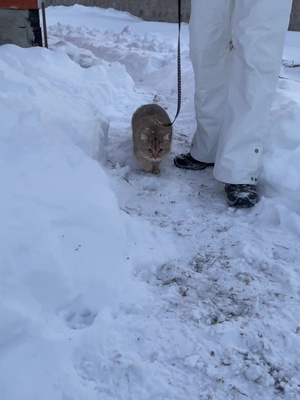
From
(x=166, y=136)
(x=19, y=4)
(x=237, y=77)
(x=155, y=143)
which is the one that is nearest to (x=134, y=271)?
(x=237, y=77)

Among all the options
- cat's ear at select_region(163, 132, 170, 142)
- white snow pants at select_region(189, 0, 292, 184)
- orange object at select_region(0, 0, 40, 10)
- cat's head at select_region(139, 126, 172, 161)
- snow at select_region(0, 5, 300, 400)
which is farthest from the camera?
orange object at select_region(0, 0, 40, 10)

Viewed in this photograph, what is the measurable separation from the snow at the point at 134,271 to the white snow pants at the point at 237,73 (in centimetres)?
19

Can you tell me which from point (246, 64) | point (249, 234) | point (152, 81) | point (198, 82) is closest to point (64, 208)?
point (249, 234)

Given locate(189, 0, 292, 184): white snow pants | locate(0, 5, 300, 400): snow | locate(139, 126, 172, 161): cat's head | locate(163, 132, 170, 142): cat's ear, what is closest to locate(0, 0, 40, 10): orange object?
locate(0, 5, 300, 400): snow

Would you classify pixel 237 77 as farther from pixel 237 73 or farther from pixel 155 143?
pixel 155 143

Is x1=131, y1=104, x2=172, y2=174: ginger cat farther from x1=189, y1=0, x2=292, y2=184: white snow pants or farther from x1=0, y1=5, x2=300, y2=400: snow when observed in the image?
x1=189, y1=0, x2=292, y2=184: white snow pants

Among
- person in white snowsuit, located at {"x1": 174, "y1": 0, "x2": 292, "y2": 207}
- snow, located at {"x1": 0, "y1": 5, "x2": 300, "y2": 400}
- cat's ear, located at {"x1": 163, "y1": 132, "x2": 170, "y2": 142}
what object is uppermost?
person in white snowsuit, located at {"x1": 174, "y1": 0, "x2": 292, "y2": 207}

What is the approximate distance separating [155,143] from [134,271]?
1.61 metres

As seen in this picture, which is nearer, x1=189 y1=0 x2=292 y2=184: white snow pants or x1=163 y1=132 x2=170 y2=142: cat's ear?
x1=189 y1=0 x2=292 y2=184: white snow pants

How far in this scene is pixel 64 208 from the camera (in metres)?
2.00

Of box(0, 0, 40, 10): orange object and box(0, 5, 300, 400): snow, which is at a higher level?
box(0, 0, 40, 10): orange object

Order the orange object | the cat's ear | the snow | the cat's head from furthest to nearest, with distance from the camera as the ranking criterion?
the orange object, the cat's ear, the cat's head, the snow

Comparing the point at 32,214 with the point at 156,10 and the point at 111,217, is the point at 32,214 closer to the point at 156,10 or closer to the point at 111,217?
the point at 111,217

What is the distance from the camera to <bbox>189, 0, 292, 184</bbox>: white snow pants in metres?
2.45
